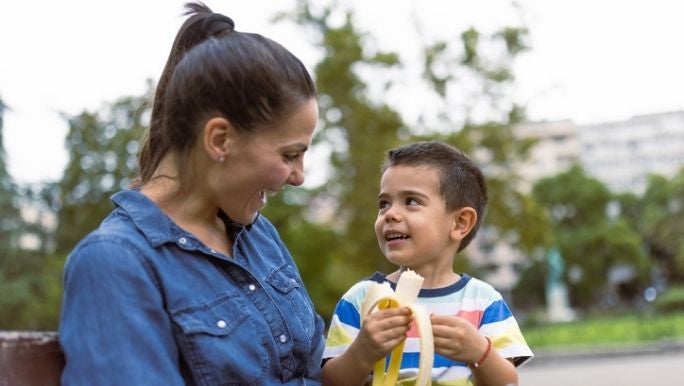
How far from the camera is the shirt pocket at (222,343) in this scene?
6.59 feet

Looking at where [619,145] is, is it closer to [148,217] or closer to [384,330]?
[384,330]

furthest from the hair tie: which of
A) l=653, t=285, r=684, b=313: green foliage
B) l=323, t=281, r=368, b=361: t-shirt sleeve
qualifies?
l=653, t=285, r=684, b=313: green foliage

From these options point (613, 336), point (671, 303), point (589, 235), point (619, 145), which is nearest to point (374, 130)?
point (613, 336)

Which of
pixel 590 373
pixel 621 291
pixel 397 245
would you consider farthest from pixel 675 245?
pixel 397 245

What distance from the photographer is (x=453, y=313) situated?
2.72m

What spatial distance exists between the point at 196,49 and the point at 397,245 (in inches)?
33.5

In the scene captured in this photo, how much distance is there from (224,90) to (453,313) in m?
0.96

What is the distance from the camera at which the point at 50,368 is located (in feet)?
6.13

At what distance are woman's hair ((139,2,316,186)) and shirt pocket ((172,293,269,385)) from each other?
0.33m

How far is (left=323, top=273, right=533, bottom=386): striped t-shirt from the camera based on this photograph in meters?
2.59

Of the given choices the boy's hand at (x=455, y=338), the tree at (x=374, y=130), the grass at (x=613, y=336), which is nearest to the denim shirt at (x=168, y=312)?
the boy's hand at (x=455, y=338)

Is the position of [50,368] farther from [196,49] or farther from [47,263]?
[47,263]

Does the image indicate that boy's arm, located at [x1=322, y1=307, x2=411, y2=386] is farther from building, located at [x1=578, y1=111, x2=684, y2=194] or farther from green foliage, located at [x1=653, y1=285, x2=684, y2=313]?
building, located at [x1=578, y1=111, x2=684, y2=194]

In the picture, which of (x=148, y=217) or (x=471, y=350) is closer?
(x=148, y=217)
